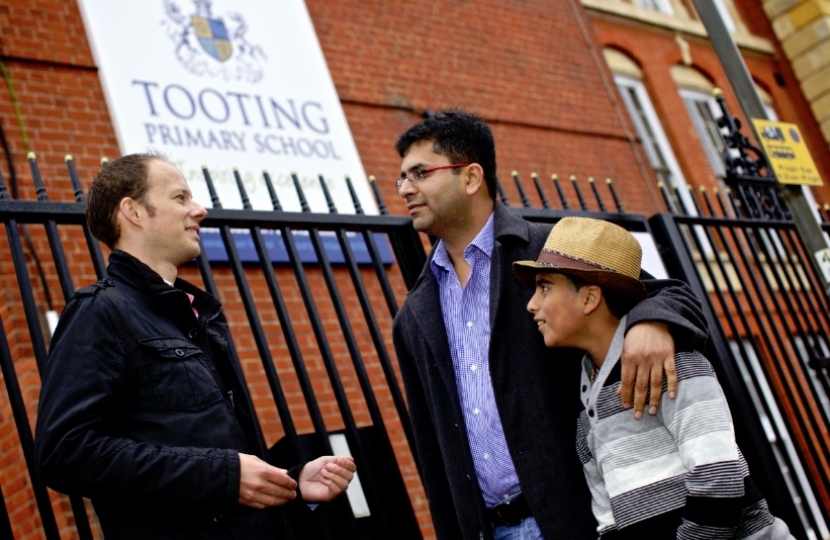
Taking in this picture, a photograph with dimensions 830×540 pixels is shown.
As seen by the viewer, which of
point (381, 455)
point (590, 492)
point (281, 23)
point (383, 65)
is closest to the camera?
point (590, 492)

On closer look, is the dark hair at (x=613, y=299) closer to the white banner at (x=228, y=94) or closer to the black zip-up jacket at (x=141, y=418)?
the black zip-up jacket at (x=141, y=418)

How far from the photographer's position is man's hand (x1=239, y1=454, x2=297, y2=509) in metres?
2.62

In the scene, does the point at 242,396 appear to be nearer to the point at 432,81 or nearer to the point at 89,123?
the point at 89,123

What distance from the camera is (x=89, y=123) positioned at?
300 inches

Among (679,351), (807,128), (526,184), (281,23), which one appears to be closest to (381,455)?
(679,351)

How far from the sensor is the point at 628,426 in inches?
111

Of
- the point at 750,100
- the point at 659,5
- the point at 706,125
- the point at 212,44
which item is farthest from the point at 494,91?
the point at 750,100

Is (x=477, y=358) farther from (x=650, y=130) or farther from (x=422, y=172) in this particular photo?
(x=650, y=130)

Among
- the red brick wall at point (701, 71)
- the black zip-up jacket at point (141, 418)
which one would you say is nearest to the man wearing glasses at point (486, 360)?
the black zip-up jacket at point (141, 418)

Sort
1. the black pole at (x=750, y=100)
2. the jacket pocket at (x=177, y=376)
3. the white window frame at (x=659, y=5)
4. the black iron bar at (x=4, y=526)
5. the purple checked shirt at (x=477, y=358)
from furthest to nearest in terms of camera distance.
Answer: the white window frame at (x=659, y=5) < the black pole at (x=750, y=100) < the purple checked shirt at (x=477, y=358) < the black iron bar at (x=4, y=526) < the jacket pocket at (x=177, y=376)

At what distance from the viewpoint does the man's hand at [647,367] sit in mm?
2748

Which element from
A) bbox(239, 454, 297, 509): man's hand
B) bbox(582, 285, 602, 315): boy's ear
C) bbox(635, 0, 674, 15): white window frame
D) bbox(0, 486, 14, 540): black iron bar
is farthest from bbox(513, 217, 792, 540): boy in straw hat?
bbox(635, 0, 674, 15): white window frame

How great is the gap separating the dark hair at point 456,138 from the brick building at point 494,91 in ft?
11.9

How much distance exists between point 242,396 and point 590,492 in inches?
43.6
